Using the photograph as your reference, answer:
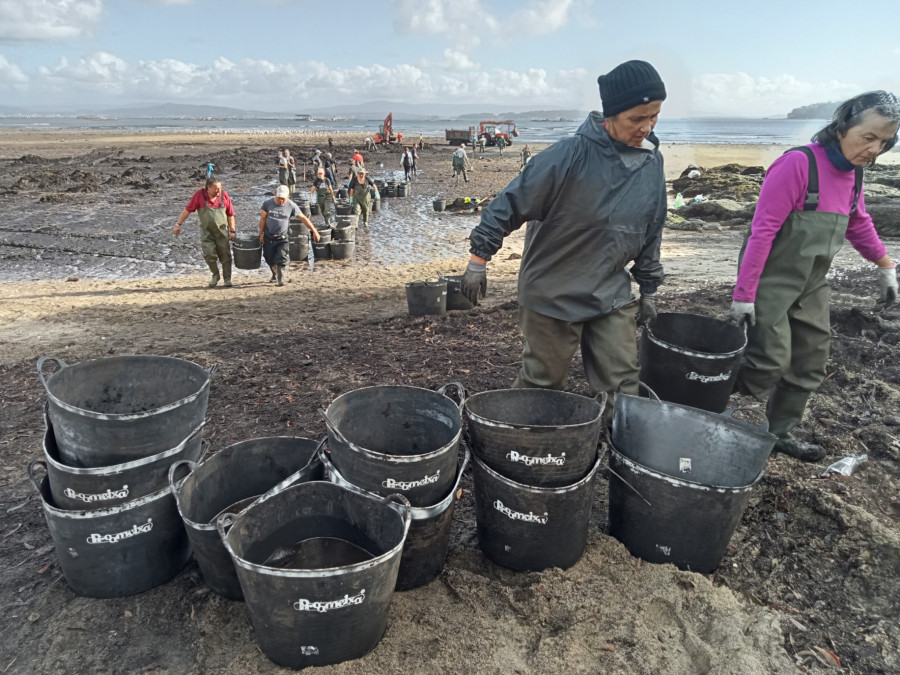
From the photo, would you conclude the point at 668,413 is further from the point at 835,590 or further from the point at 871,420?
the point at 871,420

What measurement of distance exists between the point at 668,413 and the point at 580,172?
4.26 feet

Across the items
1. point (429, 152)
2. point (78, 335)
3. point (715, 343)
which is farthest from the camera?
point (429, 152)

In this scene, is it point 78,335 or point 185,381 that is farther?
point 78,335

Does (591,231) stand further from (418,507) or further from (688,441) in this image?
(418,507)

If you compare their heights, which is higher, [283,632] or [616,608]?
[283,632]

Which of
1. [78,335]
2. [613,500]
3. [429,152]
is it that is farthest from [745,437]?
[429,152]

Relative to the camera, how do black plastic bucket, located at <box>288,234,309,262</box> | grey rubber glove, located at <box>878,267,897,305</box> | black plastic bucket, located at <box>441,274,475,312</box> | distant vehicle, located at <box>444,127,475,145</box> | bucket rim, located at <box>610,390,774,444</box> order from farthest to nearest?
distant vehicle, located at <box>444,127,475,145</box> < black plastic bucket, located at <box>288,234,309,262</box> < black plastic bucket, located at <box>441,274,475,312</box> < grey rubber glove, located at <box>878,267,897,305</box> < bucket rim, located at <box>610,390,774,444</box>

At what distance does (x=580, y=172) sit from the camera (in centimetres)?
294

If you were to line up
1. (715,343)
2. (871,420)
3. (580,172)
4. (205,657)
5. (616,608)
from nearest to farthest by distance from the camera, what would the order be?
(205,657), (616,608), (580,172), (715,343), (871,420)

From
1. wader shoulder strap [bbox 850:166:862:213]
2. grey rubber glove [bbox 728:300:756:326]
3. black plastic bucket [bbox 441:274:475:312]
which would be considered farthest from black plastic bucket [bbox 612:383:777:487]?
black plastic bucket [bbox 441:274:475:312]

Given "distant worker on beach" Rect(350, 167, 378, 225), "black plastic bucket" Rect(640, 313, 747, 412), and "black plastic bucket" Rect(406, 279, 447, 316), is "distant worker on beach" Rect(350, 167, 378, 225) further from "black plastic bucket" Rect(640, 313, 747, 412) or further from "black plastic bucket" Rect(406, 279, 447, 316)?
"black plastic bucket" Rect(640, 313, 747, 412)

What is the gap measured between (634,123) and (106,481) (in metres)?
2.86

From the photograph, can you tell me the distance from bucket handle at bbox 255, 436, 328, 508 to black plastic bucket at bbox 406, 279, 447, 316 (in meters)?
4.24

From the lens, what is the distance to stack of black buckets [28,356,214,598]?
2.43 metres
